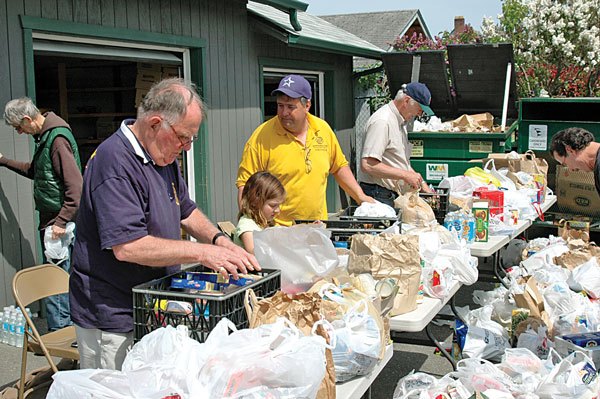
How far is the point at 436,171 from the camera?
28.9 feet

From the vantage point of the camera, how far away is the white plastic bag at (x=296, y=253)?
2955mm

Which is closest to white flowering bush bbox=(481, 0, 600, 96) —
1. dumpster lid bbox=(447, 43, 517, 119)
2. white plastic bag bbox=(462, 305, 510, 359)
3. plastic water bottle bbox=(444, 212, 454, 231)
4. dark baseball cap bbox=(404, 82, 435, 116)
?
dumpster lid bbox=(447, 43, 517, 119)

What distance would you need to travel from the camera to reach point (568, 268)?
5.34 m

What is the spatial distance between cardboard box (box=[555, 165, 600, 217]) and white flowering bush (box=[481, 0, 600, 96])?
17.0 ft

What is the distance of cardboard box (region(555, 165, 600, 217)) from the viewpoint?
7875 millimetres

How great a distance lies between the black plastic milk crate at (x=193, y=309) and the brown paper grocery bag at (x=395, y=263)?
2.65ft

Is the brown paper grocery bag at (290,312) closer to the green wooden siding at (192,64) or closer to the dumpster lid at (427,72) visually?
the green wooden siding at (192,64)

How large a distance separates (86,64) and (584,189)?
708 cm

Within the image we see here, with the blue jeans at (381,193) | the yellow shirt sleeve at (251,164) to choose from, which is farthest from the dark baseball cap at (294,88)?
the blue jeans at (381,193)

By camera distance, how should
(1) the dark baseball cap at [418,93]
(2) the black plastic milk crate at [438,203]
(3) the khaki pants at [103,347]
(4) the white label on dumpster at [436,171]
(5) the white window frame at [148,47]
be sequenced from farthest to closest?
1. (4) the white label on dumpster at [436,171]
2. (5) the white window frame at [148,47]
3. (1) the dark baseball cap at [418,93]
4. (2) the black plastic milk crate at [438,203]
5. (3) the khaki pants at [103,347]

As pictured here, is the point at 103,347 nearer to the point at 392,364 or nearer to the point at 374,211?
the point at 374,211

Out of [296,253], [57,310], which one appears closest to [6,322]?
[57,310]

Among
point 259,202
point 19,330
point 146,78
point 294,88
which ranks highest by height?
point 146,78

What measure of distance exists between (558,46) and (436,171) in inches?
225
